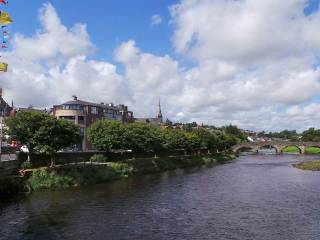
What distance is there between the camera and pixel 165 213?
49.4 m

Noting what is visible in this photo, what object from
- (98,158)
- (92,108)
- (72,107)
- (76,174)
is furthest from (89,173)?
(92,108)

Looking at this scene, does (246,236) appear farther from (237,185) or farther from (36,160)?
(36,160)

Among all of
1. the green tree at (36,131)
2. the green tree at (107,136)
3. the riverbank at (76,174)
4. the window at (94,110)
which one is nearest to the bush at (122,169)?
the riverbank at (76,174)

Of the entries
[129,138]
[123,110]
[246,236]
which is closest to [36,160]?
[129,138]

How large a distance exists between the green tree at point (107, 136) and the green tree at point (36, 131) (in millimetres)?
23330

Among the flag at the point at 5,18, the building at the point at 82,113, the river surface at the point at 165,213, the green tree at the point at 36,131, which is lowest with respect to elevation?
the river surface at the point at 165,213

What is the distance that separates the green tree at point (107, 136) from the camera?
96938mm

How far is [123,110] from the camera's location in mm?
183750

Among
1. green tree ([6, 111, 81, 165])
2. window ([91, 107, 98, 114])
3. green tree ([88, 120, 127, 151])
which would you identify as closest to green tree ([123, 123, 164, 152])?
green tree ([88, 120, 127, 151])

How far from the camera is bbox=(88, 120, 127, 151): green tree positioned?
96938 mm

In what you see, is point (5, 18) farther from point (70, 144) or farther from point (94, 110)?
point (94, 110)

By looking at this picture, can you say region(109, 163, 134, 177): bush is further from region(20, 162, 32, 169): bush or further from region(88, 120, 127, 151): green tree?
region(20, 162, 32, 169): bush

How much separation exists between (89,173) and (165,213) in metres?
32.5

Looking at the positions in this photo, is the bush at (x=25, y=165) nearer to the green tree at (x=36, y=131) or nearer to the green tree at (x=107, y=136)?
the green tree at (x=36, y=131)
